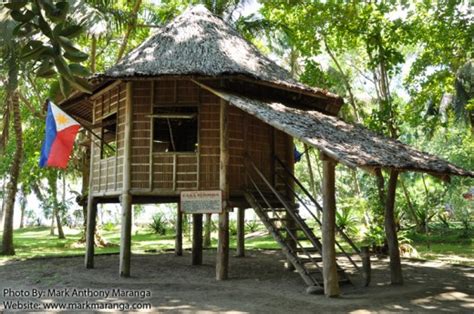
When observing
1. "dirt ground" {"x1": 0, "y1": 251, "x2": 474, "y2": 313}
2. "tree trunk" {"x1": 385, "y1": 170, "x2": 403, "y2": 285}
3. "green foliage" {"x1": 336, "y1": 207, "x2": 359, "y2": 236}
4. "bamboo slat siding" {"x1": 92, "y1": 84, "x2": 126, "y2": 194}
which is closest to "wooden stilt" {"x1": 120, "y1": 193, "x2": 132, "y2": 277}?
"dirt ground" {"x1": 0, "y1": 251, "x2": 474, "y2": 313}

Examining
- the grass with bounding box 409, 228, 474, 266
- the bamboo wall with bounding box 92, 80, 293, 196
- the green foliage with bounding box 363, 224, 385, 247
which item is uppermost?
the bamboo wall with bounding box 92, 80, 293, 196

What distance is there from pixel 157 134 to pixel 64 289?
746cm

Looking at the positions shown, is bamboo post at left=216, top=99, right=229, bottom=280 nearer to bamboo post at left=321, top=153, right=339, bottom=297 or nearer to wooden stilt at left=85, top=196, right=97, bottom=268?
bamboo post at left=321, top=153, right=339, bottom=297

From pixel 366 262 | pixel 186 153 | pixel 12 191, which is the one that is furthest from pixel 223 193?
pixel 12 191

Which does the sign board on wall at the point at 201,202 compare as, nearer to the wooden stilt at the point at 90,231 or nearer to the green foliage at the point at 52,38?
the wooden stilt at the point at 90,231

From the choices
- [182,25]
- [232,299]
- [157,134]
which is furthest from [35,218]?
[232,299]

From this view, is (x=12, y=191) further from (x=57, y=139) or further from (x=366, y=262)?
(x=366, y=262)

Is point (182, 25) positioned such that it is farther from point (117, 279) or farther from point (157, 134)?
point (117, 279)

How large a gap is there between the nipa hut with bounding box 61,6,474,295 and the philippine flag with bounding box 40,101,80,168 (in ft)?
3.82

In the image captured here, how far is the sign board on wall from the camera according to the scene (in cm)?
1009

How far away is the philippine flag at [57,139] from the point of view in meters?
10.2

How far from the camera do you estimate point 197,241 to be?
13.9 metres

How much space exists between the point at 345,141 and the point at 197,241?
270 inches

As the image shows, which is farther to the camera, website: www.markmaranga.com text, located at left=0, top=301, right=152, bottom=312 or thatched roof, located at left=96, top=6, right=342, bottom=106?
thatched roof, located at left=96, top=6, right=342, bottom=106
